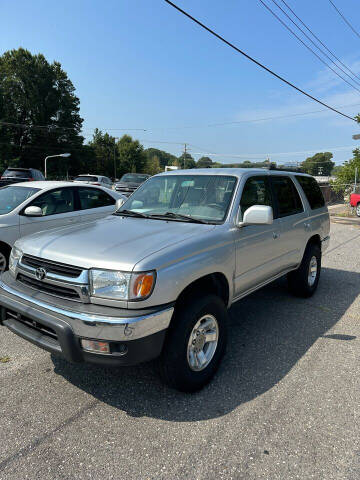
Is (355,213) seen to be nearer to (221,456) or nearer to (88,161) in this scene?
(221,456)

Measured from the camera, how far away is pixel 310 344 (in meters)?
3.76

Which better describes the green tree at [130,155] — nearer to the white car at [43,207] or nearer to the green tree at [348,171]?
the green tree at [348,171]

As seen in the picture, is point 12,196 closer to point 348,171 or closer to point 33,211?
point 33,211

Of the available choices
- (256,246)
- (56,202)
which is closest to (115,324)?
(256,246)

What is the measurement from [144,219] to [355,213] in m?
17.8

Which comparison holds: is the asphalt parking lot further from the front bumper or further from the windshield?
the windshield

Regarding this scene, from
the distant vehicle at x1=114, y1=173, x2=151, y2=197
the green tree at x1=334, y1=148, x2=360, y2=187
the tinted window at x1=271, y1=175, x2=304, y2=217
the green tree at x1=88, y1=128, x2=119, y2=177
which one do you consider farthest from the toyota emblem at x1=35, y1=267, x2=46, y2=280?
the green tree at x1=88, y1=128, x2=119, y2=177

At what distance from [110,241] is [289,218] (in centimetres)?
251

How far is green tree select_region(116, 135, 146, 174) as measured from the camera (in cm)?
8056

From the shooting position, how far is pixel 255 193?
3.83 m

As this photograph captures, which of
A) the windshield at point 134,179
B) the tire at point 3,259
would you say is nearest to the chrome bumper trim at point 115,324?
the tire at point 3,259

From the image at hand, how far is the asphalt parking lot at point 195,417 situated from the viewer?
7.03 ft

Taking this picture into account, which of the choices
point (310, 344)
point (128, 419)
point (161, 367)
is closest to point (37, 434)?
point (128, 419)

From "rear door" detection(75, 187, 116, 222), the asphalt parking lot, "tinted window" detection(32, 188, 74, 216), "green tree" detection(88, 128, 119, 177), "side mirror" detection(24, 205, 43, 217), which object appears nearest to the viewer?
the asphalt parking lot
